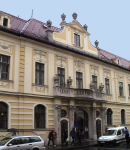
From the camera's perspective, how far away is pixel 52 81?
21.2 meters

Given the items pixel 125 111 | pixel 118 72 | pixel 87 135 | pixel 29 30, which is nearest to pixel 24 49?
pixel 29 30

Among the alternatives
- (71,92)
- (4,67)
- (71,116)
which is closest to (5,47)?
(4,67)

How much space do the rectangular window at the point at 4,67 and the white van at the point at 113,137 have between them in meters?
10.5

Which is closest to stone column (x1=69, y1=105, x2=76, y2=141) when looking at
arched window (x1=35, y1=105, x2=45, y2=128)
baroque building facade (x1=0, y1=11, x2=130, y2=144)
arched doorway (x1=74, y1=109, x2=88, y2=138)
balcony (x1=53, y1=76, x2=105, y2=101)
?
baroque building facade (x1=0, y1=11, x2=130, y2=144)

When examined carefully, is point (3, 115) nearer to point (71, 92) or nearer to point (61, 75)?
point (71, 92)

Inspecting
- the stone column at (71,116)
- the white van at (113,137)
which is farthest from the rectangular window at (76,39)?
the white van at (113,137)

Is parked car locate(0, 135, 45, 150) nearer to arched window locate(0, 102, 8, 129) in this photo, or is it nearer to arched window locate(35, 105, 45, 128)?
arched window locate(0, 102, 8, 129)

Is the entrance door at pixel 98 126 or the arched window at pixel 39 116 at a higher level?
the arched window at pixel 39 116

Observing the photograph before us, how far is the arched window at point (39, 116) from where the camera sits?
64.3ft

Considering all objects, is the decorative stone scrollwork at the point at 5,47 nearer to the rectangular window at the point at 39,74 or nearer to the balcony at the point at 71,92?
the rectangular window at the point at 39,74

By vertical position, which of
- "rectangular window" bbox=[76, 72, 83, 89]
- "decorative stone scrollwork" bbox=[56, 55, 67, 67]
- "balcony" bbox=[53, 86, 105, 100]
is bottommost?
"balcony" bbox=[53, 86, 105, 100]

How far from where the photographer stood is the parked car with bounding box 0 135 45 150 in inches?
484

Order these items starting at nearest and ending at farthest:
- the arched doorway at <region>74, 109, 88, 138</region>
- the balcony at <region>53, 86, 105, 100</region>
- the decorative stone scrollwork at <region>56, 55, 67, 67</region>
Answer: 1. the balcony at <region>53, 86, 105, 100</region>
2. the decorative stone scrollwork at <region>56, 55, 67, 67</region>
3. the arched doorway at <region>74, 109, 88, 138</region>

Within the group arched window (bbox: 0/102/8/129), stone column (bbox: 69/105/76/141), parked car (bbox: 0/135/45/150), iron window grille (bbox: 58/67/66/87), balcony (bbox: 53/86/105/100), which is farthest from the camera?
iron window grille (bbox: 58/67/66/87)
